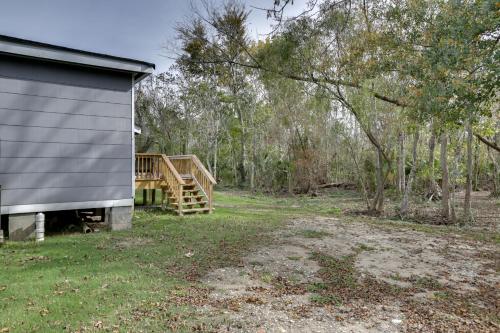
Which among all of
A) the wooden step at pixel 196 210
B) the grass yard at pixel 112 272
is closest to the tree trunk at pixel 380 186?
the grass yard at pixel 112 272

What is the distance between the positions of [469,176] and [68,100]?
11.8 metres

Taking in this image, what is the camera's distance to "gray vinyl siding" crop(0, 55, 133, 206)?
709 cm

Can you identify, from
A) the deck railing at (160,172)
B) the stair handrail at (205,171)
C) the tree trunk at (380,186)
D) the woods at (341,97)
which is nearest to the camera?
the woods at (341,97)

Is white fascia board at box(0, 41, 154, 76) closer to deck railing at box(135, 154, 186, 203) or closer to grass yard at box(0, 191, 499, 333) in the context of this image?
deck railing at box(135, 154, 186, 203)

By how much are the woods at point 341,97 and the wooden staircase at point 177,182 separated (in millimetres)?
3633

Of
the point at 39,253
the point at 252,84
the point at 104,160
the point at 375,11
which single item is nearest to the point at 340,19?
the point at 375,11

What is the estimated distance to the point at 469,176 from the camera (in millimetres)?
12109

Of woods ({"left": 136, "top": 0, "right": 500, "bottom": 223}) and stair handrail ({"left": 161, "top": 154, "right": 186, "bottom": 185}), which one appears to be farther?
stair handrail ({"left": 161, "top": 154, "right": 186, "bottom": 185})

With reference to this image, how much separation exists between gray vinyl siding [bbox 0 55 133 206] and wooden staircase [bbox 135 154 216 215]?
7.27 ft

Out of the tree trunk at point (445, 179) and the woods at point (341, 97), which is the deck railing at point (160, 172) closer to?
the woods at point (341, 97)

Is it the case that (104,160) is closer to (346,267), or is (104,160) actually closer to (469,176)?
(346,267)

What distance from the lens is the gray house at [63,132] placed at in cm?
707

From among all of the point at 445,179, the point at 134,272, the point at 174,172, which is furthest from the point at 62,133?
the point at 445,179

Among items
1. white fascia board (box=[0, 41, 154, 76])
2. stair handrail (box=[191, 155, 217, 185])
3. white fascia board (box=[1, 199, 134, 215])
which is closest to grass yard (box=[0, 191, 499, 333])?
white fascia board (box=[1, 199, 134, 215])
